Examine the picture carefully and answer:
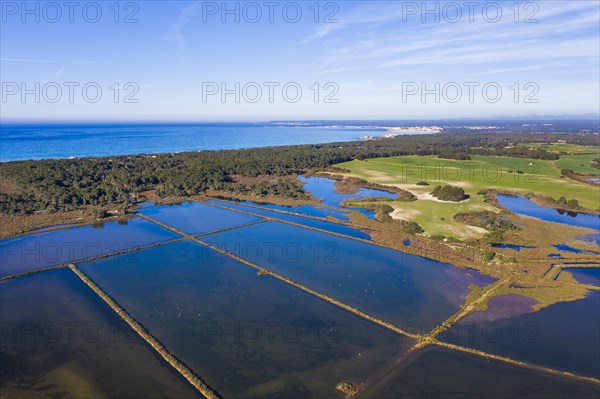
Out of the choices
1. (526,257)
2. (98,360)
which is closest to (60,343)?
(98,360)

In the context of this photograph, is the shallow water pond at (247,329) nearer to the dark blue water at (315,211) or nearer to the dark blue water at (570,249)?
the dark blue water at (315,211)

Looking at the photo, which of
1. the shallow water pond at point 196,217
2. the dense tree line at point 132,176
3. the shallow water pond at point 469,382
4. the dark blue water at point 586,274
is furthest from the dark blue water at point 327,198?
the shallow water pond at point 469,382

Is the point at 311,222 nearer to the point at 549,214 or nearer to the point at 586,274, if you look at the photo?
the point at 586,274

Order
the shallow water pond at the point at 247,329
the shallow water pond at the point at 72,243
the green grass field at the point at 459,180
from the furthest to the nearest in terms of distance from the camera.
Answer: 1. the green grass field at the point at 459,180
2. the shallow water pond at the point at 72,243
3. the shallow water pond at the point at 247,329

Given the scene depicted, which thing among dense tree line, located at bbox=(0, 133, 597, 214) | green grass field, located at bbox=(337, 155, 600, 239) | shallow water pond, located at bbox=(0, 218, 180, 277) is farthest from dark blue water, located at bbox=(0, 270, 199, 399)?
green grass field, located at bbox=(337, 155, 600, 239)

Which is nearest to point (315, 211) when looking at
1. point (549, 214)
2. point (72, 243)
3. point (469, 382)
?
point (72, 243)

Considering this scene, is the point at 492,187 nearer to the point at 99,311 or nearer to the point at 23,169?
the point at 99,311
